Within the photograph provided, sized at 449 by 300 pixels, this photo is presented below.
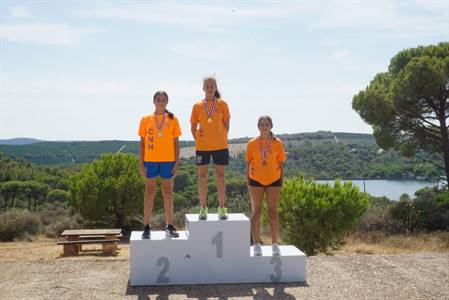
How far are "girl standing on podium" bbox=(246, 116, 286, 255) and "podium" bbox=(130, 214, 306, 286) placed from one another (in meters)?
0.19

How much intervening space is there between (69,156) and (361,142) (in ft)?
75.2

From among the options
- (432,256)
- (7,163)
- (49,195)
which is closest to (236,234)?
(432,256)

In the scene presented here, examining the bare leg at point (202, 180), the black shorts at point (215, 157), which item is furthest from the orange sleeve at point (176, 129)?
the bare leg at point (202, 180)

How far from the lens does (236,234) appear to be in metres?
5.08

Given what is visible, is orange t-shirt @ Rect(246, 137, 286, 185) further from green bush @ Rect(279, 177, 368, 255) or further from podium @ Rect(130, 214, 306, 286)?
green bush @ Rect(279, 177, 368, 255)

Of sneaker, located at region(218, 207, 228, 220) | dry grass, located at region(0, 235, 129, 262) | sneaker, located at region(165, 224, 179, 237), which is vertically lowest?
dry grass, located at region(0, 235, 129, 262)

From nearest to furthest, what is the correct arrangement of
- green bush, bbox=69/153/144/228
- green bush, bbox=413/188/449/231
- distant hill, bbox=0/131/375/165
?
1. green bush, bbox=413/188/449/231
2. green bush, bbox=69/153/144/228
3. distant hill, bbox=0/131/375/165

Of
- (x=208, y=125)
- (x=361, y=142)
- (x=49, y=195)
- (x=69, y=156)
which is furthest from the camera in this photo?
(x=69, y=156)

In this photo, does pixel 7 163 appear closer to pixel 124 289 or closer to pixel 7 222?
pixel 7 222

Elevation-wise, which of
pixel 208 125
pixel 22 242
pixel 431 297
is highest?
pixel 208 125

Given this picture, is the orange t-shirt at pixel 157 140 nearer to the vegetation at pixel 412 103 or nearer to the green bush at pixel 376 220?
the green bush at pixel 376 220

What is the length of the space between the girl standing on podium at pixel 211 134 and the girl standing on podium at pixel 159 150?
243 millimetres

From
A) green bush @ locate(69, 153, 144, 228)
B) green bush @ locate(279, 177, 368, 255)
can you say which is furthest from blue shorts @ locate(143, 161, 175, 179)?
green bush @ locate(69, 153, 144, 228)

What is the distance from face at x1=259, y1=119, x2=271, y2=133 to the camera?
5.31 meters
